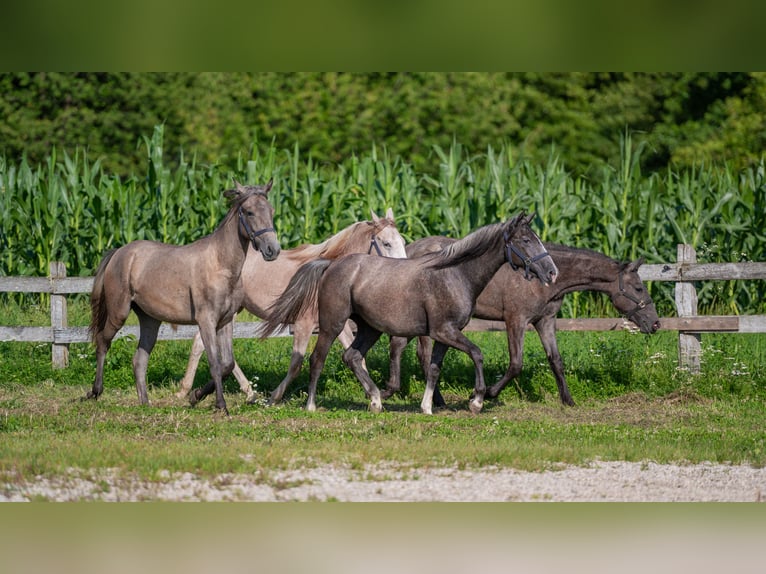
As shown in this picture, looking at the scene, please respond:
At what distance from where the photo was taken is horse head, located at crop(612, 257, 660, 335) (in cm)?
1133

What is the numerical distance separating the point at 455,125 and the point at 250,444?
2333 centimetres

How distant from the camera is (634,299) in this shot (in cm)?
1132

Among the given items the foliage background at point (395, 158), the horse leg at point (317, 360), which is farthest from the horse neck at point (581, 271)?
the foliage background at point (395, 158)

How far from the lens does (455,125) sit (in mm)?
30250

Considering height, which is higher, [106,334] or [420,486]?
[106,334]

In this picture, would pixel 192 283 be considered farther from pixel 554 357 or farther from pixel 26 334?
pixel 554 357

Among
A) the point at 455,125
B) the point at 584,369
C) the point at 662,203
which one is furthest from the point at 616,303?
the point at 455,125

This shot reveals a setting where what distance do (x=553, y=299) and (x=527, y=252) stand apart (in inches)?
66.0

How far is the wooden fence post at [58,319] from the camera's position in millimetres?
13188

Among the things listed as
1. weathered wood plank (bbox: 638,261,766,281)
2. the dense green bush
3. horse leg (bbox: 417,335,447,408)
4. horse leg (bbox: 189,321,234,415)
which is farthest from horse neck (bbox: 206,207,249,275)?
the dense green bush

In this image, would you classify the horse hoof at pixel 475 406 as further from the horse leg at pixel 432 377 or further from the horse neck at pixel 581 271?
the horse neck at pixel 581 271

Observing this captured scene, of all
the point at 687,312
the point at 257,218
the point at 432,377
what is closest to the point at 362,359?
the point at 432,377

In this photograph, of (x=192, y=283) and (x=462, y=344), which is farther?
(x=192, y=283)

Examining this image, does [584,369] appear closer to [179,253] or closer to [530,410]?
[530,410]
